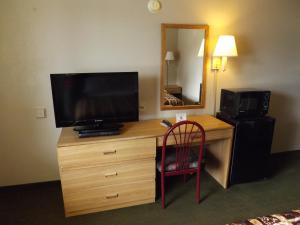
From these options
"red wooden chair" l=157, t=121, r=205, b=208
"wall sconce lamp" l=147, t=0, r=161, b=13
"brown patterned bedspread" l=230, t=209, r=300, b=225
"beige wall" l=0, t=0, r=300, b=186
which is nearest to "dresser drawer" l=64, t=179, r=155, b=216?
"red wooden chair" l=157, t=121, r=205, b=208

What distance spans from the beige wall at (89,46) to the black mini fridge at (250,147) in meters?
0.58

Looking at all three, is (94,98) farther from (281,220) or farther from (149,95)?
(281,220)

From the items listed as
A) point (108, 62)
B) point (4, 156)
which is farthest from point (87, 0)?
point (4, 156)

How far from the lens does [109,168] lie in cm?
213

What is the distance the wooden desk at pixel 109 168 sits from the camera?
2027 millimetres

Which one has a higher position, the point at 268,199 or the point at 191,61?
the point at 191,61

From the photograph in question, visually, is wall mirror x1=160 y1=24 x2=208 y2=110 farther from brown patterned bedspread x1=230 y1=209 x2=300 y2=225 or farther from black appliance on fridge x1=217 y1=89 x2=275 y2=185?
brown patterned bedspread x1=230 y1=209 x2=300 y2=225

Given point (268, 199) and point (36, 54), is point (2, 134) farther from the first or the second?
point (268, 199)

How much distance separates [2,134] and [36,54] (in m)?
0.94

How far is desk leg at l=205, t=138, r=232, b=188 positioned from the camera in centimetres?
257

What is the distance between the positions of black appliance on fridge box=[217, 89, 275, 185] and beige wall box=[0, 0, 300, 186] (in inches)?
16.7

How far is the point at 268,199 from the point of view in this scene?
2463 millimetres

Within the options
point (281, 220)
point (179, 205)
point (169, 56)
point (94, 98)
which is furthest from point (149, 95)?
point (281, 220)

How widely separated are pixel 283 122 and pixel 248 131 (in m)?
1.21
